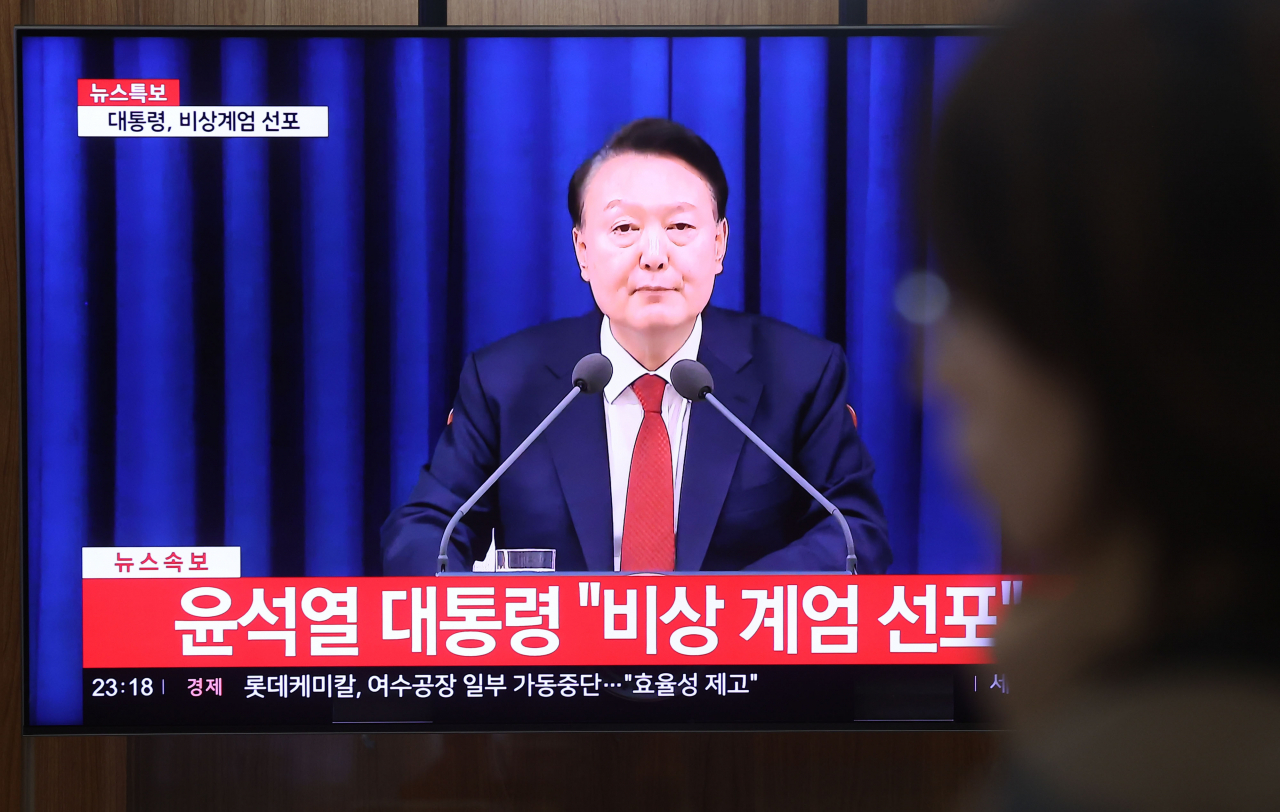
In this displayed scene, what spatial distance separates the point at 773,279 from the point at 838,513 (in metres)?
0.51

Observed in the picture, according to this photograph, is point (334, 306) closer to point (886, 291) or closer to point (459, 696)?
point (459, 696)

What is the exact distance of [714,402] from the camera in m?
1.93

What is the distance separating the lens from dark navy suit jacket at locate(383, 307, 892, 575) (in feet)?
6.26

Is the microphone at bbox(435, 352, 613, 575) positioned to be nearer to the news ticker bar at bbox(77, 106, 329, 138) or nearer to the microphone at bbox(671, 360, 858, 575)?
the microphone at bbox(671, 360, 858, 575)

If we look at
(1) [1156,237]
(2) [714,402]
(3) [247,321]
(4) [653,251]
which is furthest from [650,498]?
(1) [1156,237]

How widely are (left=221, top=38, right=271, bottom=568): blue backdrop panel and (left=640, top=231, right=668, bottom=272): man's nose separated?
79 cm

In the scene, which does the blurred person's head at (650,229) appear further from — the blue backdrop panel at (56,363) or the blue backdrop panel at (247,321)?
the blue backdrop panel at (56,363)

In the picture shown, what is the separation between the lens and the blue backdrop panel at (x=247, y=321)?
188 cm

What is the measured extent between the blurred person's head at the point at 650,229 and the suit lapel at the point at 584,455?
0.34 ft

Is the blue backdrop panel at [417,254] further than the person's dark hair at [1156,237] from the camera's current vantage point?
Yes

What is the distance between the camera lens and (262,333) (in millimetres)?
1888

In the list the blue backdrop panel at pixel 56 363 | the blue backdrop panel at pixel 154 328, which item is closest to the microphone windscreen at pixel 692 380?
the blue backdrop panel at pixel 154 328

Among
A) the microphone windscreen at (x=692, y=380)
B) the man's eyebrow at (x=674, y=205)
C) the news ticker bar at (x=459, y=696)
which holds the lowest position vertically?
the news ticker bar at (x=459, y=696)

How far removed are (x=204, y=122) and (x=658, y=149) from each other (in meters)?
0.95
